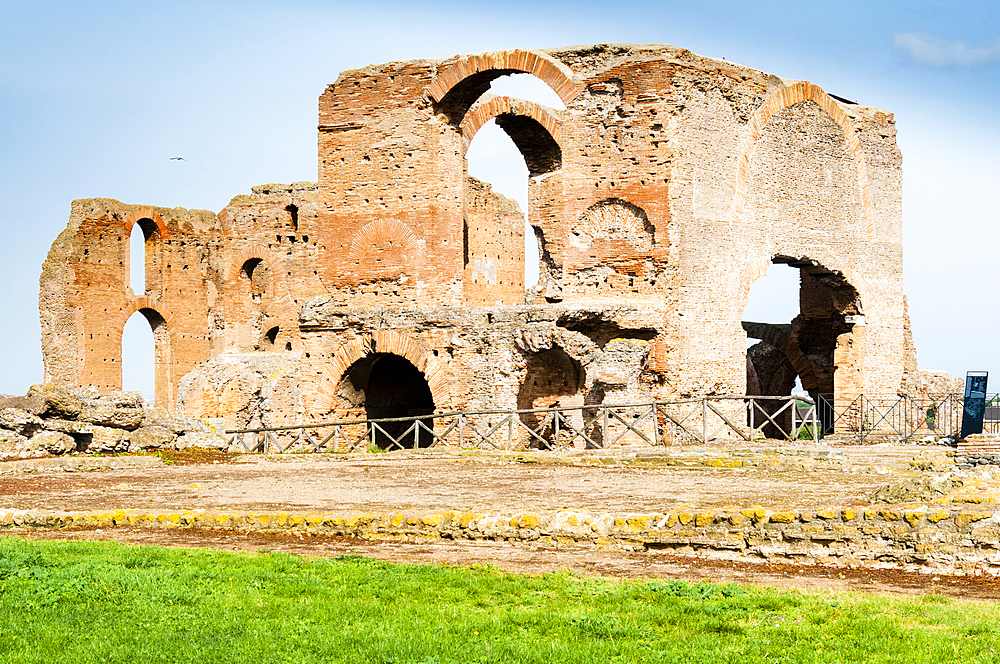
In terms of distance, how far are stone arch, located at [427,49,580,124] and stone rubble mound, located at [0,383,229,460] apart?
25.3 ft

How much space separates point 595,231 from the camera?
19484 millimetres

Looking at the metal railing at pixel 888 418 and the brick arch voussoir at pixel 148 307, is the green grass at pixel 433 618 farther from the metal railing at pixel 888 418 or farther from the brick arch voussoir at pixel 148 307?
the brick arch voussoir at pixel 148 307

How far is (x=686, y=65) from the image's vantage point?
19.2m

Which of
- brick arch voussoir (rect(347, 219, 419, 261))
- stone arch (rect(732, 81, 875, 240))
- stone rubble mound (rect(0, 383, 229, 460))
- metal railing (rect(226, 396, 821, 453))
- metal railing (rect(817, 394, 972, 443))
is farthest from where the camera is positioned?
metal railing (rect(817, 394, 972, 443))

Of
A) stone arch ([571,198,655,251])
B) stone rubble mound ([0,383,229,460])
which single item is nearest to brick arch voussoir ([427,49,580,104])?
stone arch ([571,198,655,251])

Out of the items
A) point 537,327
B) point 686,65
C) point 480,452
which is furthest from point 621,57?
point 480,452

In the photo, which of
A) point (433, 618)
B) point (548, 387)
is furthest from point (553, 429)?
point (433, 618)

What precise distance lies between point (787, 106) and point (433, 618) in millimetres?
17351

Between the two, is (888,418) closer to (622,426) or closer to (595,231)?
(622,426)

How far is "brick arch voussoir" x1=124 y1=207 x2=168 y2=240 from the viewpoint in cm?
3152

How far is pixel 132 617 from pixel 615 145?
48.7 ft

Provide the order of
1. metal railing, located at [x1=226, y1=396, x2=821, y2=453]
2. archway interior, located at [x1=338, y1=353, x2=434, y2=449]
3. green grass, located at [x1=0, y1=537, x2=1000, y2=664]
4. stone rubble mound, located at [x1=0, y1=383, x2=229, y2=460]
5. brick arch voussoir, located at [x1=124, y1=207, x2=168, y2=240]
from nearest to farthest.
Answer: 1. green grass, located at [x1=0, y1=537, x2=1000, y2=664]
2. stone rubble mound, located at [x1=0, y1=383, x2=229, y2=460]
3. metal railing, located at [x1=226, y1=396, x2=821, y2=453]
4. archway interior, located at [x1=338, y1=353, x2=434, y2=449]
5. brick arch voussoir, located at [x1=124, y1=207, x2=168, y2=240]

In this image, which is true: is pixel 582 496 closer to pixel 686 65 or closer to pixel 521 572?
pixel 521 572

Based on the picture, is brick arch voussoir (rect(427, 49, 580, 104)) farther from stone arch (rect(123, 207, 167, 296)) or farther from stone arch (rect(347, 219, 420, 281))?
stone arch (rect(123, 207, 167, 296))
